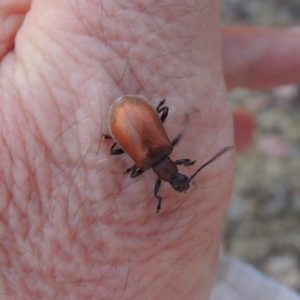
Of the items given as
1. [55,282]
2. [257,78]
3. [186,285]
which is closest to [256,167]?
[257,78]

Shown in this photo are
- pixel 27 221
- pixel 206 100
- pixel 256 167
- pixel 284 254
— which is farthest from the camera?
pixel 256 167

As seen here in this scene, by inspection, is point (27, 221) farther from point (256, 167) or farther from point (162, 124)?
point (256, 167)

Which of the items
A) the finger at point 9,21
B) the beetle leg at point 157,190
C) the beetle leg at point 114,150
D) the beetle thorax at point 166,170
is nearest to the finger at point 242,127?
the beetle thorax at point 166,170

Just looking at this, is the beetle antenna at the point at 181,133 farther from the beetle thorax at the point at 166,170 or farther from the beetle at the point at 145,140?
the beetle thorax at the point at 166,170

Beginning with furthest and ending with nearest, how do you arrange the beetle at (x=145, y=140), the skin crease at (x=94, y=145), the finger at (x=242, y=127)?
the finger at (x=242, y=127)
the beetle at (x=145, y=140)
the skin crease at (x=94, y=145)

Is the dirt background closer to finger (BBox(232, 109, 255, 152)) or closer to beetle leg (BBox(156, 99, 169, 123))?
finger (BBox(232, 109, 255, 152))

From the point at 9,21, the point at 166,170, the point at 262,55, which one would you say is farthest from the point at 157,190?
the point at 262,55
